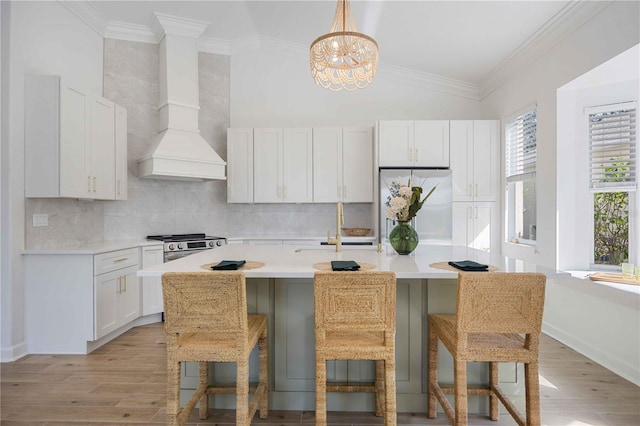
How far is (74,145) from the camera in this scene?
10.7ft

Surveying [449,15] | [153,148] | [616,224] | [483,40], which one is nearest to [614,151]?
[616,224]

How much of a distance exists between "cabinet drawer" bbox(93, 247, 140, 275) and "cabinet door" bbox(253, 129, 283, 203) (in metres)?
1.63

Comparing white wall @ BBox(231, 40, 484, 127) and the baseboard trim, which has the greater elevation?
white wall @ BBox(231, 40, 484, 127)

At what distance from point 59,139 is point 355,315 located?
3153 mm

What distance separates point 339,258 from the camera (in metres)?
2.23

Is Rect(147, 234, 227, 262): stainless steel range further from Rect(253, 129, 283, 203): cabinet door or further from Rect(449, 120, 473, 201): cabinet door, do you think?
Rect(449, 120, 473, 201): cabinet door

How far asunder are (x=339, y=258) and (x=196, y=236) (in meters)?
2.73

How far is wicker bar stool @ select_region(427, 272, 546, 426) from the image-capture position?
1555mm

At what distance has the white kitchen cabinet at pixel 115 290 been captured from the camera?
3.12 metres

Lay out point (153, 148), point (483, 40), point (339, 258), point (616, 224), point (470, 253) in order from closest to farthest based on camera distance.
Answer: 1. point (339, 258)
2. point (470, 253)
3. point (616, 224)
4. point (483, 40)
5. point (153, 148)

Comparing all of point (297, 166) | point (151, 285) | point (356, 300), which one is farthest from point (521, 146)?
point (151, 285)

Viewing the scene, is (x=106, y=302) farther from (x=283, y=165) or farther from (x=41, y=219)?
(x=283, y=165)

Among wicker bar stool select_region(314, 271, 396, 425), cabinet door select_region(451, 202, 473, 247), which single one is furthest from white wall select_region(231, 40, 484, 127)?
wicker bar stool select_region(314, 271, 396, 425)

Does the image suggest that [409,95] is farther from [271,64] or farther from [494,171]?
[271,64]
